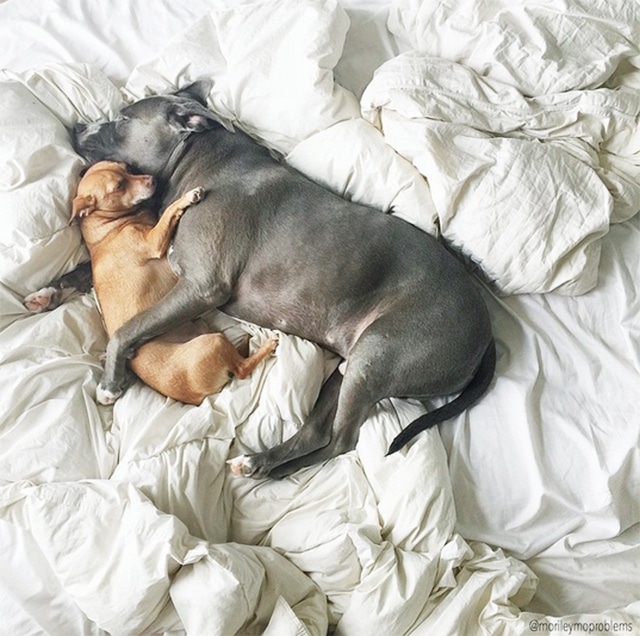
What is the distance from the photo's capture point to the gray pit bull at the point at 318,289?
141cm

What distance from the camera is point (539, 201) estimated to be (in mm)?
1451

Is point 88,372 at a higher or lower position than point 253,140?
lower

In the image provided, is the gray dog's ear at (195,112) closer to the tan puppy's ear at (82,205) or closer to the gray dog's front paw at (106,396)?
the tan puppy's ear at (82,205)

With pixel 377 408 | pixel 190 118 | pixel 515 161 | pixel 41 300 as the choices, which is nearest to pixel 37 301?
pixel 41 300

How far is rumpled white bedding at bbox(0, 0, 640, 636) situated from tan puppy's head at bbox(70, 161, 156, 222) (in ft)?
0.13

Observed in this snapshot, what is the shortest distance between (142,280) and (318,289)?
1.22 ft

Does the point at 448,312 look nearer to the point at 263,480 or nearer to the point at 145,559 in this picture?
the point at 263,480

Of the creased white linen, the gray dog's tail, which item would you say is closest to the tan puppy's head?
the creased white linen

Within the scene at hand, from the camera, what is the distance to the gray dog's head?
5.29 feet

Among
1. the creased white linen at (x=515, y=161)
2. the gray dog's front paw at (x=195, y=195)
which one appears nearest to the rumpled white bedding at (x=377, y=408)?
the creased white linen at (x=515, y=161)

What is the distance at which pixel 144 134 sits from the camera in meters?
1.61

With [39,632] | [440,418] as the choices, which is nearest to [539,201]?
[440,418]

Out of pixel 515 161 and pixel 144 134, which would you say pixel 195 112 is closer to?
pixel 144 134

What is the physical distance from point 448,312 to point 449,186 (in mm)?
261
